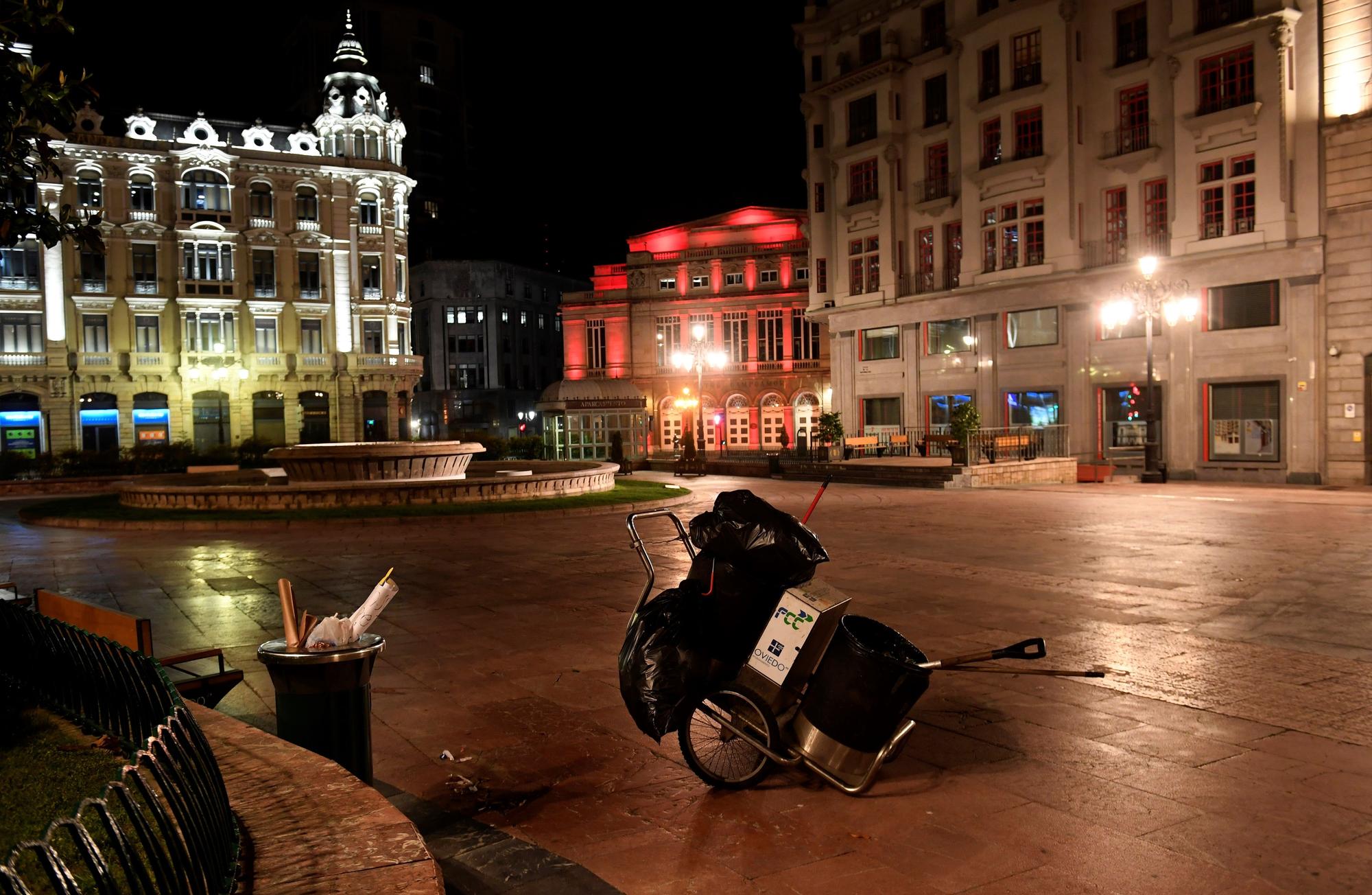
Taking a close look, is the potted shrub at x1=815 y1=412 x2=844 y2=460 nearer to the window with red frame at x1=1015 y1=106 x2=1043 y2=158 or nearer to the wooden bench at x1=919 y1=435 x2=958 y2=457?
the wooden bench at x1=919 y1=435 x2=958 y2=457

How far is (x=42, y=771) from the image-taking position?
5.52m

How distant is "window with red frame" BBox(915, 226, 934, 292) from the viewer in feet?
131

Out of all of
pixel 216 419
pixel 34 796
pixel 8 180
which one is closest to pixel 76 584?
pixel 8 180

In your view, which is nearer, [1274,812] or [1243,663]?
[1274,812]

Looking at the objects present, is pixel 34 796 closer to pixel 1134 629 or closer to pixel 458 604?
pixel 458 604

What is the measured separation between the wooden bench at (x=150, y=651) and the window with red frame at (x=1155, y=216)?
32.0m

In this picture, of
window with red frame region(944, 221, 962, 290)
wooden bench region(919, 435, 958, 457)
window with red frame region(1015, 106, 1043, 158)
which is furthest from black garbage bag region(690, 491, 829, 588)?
window with red frame region(944, 221, 962, 290)

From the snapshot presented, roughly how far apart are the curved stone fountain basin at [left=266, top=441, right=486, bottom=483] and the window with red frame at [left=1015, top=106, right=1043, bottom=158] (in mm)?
23430

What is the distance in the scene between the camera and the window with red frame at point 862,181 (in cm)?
4212

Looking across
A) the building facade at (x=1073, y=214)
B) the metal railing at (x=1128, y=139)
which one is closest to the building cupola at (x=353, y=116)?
the building facade at (x=1073, y=214)

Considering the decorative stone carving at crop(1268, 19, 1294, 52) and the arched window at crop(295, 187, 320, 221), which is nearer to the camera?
the decorative stone carving at crop(1268, 19, 1294, 52)

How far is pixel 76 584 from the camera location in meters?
12.6

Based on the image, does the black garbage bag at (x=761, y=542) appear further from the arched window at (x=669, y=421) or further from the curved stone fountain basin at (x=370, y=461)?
the arched window at (x=669, y=421)

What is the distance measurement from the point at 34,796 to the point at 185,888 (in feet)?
9.98
